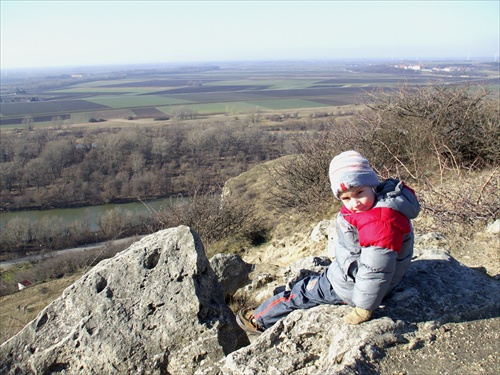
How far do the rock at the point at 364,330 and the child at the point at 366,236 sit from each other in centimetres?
16

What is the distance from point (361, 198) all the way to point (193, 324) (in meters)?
1.89

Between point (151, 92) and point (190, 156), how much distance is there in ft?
258

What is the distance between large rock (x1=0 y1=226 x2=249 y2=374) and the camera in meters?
3.70

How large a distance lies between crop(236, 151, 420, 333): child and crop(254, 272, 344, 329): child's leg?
0.8 inches

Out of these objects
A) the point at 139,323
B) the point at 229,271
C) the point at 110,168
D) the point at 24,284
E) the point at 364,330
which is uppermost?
the point at 364,330

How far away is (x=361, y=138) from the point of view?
38.2ft

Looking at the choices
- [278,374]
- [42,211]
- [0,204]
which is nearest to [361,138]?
[278,374]

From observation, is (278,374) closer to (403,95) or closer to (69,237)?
(403,95)

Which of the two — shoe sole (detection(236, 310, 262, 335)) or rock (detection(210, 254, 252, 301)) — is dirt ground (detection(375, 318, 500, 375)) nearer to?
shoe sole (detection(236, 310, 262, 335))

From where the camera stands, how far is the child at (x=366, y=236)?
119 inches

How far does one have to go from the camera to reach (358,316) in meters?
3.30

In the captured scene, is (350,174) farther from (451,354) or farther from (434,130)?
(434,130)

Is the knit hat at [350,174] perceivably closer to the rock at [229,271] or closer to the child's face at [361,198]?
the child's face at [361,198]

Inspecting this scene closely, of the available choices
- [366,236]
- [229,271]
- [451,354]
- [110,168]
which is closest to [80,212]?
[110,168]
